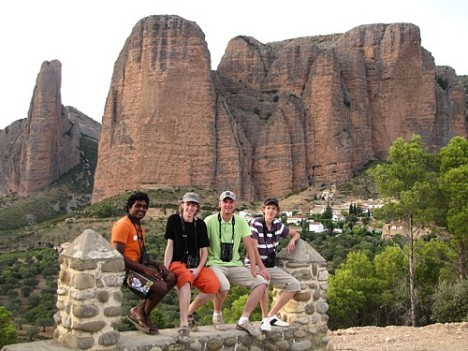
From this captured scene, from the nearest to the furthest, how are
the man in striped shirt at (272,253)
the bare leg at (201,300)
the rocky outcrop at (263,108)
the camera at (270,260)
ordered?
1. the bare leg at (201,300)
2. the man in striped shirt at (272,253)
3. the camera at (270,260)
4. the rocky outcrop at (263,108)

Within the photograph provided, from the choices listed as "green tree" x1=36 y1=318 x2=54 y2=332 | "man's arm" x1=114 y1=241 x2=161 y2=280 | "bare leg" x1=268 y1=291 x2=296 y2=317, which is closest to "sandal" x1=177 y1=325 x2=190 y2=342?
"man's arm" x1=114 y1=241 x2=161 y2=280

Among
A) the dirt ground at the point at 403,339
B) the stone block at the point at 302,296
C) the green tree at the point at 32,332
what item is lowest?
the green tree at the point at 32,332

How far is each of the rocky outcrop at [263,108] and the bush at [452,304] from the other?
167 feet

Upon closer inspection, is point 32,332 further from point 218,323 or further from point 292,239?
point 292,239

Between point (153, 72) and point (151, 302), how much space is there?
203 ft

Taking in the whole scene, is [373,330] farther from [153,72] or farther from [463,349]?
[153,72]

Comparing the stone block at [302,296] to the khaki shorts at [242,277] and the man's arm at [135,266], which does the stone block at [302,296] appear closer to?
the khaki shorts at [242,277]

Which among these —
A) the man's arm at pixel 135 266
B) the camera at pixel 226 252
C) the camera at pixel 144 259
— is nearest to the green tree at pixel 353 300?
the camera at pixel 226 252

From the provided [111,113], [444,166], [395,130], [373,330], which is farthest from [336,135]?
[373,330]

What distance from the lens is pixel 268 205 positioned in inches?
297

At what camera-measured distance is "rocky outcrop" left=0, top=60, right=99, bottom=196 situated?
80562mm

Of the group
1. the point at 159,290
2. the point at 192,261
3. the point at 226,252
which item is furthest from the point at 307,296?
the point at 159,290

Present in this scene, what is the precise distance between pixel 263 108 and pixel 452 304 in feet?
193

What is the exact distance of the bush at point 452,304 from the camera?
14.6 meters
